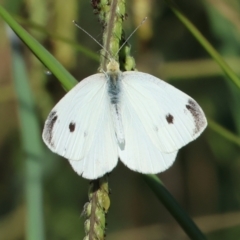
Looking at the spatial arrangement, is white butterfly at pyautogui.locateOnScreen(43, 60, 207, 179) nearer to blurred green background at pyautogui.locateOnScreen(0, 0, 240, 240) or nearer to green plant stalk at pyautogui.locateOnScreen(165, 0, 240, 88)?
green plant stalk at pyautogui.locateOnScreen(165, 0, 240, 88)

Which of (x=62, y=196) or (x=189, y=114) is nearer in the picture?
(x=189, y=114)

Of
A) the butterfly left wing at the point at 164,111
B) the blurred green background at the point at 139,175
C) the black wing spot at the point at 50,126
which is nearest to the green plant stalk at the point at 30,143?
the black wing spot at the point at 50,126

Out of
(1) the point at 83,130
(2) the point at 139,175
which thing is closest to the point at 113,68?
(1) the point at 83,130

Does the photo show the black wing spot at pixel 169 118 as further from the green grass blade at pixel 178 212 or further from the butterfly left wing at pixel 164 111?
the green grass blade at pixel 178 212

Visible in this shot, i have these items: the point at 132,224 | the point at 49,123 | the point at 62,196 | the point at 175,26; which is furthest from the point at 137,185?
the point at 49,123

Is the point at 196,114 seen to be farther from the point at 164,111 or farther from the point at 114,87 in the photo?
the point at 114,87

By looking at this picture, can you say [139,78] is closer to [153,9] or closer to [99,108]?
[99,108]
